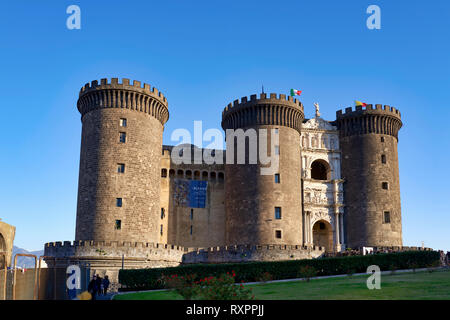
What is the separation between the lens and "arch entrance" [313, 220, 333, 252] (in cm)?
5481

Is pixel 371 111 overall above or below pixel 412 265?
above

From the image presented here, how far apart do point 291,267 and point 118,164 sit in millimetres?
20228

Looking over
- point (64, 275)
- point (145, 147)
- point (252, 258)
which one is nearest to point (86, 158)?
point (145, 147)

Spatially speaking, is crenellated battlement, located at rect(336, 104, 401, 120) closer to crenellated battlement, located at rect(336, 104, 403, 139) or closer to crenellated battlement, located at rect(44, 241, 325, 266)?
crenellated battlement, located at rect(336, 104, 403, 139)

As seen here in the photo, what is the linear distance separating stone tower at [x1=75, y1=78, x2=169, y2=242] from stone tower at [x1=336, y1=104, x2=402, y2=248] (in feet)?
71.5

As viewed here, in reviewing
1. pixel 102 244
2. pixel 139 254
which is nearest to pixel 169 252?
pixel 139 254

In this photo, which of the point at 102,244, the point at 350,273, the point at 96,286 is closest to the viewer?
the point at 96,286

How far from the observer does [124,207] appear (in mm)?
46062

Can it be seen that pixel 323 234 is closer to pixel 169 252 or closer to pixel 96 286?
pixel 169 252

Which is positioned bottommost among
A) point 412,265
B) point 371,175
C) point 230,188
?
point 412,265

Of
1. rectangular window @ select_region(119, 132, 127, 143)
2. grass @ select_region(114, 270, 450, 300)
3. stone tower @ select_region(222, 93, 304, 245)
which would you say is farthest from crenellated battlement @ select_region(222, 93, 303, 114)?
grass @ select_region(114, 270, 450, 300)

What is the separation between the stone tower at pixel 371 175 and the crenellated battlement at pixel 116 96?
76.4ft

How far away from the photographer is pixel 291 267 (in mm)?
36719
